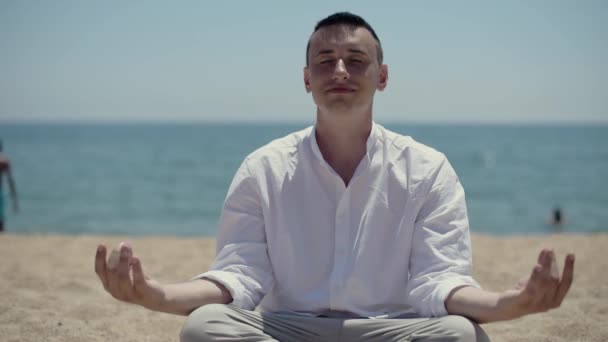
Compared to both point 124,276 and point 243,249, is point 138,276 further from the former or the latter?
point 243,249

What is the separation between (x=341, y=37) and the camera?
2988 mm

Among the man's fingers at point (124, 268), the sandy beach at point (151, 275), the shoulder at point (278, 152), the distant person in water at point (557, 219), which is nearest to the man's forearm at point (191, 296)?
the man's fingers at point (124, 268)

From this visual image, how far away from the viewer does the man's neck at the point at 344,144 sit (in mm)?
3105

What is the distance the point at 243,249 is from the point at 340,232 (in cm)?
47

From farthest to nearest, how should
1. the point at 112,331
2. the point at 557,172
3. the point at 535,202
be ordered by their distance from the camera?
the point at 557,172
the point at 535,202
the point at 112,331

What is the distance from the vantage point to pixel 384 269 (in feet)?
9.56

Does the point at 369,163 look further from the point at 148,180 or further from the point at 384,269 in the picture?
the point at 148,180

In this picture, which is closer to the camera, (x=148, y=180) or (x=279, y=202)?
(x=279, y=202)

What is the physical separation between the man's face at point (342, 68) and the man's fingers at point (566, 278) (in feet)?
3.89

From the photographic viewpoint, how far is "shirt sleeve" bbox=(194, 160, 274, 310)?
2.87 meters

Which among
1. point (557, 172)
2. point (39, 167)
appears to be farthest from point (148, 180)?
point (557, 172)

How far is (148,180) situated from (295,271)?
31594 millimetres

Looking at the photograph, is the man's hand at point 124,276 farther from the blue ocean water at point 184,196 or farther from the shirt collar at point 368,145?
the blue ocean water at point 184,196

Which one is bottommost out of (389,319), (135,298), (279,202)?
(389,319)
